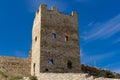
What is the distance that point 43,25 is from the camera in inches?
1291

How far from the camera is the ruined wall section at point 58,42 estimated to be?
32062 mm

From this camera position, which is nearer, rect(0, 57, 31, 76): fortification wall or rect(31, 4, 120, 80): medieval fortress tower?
rect(31, 4, 120, 80): medieval fortress tower

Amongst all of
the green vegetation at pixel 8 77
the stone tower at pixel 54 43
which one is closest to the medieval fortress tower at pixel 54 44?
Answer: the stone tower at pixel 54 43

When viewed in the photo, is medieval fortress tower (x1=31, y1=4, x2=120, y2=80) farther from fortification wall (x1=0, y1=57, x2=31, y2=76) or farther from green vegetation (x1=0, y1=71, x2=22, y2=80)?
green vegetation (x1=0, y1=71, x2=22, y2=80)

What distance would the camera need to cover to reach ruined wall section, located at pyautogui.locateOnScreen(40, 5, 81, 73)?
1262 inches

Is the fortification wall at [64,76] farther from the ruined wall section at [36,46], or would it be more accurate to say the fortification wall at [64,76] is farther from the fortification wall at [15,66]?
the fortification wall at [15,66]

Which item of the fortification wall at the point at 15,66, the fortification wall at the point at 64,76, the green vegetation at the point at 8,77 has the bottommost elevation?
the fortification wall at the point at 64,76

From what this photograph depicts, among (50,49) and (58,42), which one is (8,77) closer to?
(50,49)

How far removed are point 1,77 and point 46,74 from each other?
4.11 m

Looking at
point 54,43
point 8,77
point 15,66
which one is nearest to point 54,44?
point 54,43

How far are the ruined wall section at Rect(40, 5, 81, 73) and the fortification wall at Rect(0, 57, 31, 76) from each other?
2892 mm

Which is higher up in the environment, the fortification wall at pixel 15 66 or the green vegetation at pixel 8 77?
the fortification wall at pixel 15 66

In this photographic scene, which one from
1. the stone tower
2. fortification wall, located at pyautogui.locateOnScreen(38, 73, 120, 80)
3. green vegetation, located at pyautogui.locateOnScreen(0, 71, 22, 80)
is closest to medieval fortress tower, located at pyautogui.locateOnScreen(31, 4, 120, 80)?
the stone tower

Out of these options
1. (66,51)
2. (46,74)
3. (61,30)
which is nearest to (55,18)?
(61,30)
